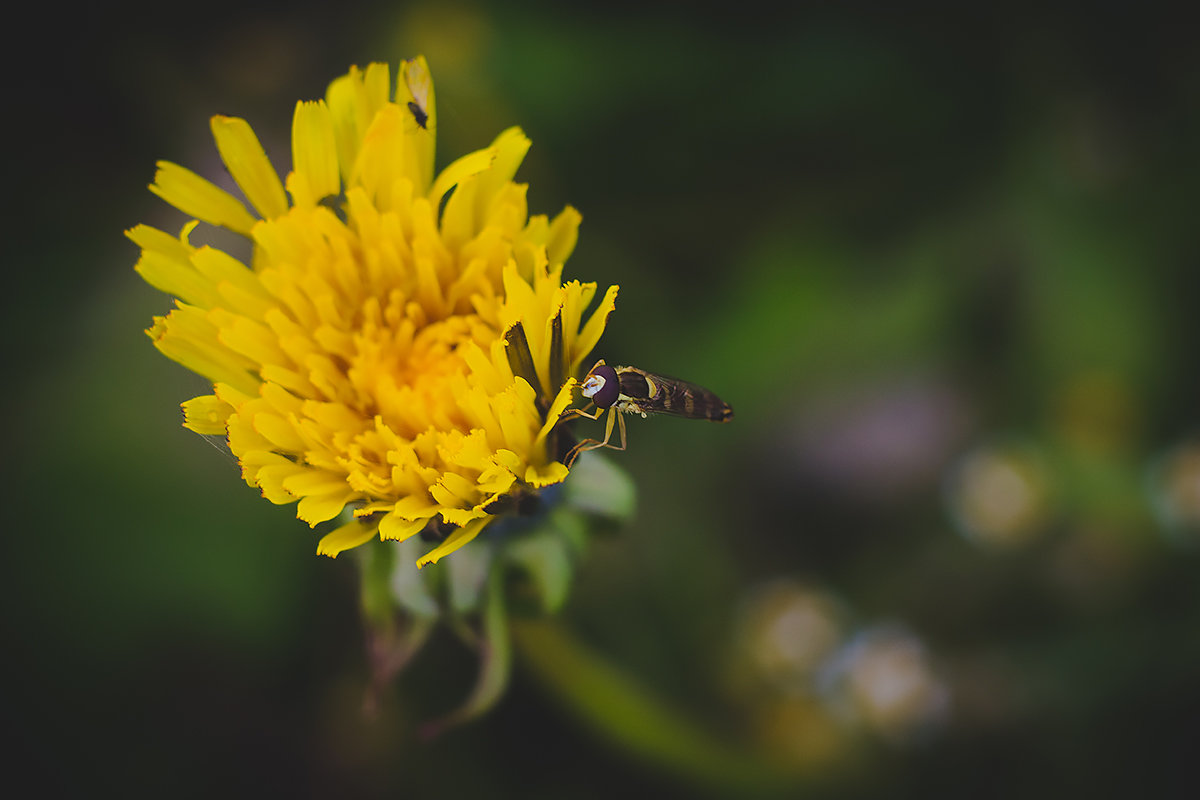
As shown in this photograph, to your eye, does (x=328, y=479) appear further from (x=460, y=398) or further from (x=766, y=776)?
(x=766, y=776)

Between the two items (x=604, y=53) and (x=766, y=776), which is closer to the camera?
(x=766, y=776)

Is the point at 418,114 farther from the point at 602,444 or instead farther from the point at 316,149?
the point at 602,444

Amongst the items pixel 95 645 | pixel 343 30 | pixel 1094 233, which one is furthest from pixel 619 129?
pixel 95 645

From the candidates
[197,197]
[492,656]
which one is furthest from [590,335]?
[197,197]

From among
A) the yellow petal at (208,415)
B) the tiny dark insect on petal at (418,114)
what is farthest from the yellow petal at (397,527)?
the tiny dark insect on petal at (418,114)

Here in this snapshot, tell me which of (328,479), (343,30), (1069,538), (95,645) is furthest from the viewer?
(343,30)

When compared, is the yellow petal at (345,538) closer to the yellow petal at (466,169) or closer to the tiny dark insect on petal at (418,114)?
the yellow petal at (466,169)

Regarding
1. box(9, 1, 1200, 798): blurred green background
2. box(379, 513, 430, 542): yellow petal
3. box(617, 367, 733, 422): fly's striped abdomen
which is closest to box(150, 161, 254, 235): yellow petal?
box(379, 513, 430, 542): yellow petal
